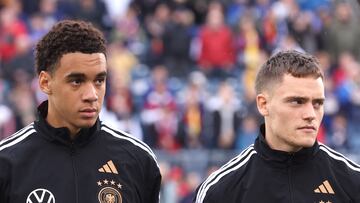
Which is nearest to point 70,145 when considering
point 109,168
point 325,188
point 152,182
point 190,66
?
point 109,168

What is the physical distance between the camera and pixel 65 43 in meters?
6.10

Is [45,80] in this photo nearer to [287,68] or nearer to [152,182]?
[152,182]

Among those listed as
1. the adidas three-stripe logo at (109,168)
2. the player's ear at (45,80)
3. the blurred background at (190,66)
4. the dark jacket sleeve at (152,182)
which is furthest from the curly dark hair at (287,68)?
the blurred background at (190,66)

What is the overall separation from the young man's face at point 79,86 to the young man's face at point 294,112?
1.07 meters

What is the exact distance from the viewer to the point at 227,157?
1461cm

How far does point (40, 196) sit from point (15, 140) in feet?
1.27

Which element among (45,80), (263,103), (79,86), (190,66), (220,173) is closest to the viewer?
(79,86)

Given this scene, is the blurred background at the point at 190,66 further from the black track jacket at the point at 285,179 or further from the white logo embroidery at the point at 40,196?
the white logo embroidery at the point at 40,196

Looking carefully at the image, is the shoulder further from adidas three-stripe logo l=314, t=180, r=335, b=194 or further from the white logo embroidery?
adidas three-stripe logo l=314, t=180, r=335, b=194

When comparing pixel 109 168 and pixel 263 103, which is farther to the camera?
pixel 263 103

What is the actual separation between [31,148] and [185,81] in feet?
35.5

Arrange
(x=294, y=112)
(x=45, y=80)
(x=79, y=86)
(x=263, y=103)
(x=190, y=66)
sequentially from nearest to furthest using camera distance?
1. (x=79, y=86)
2. (x=45, y=80)
3. (x=294, y=112)
4. (x=263, y=103)
5. (x=190, y=66)

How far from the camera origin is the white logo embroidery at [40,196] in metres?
6.08

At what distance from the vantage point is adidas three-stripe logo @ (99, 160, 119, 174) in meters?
6.23
